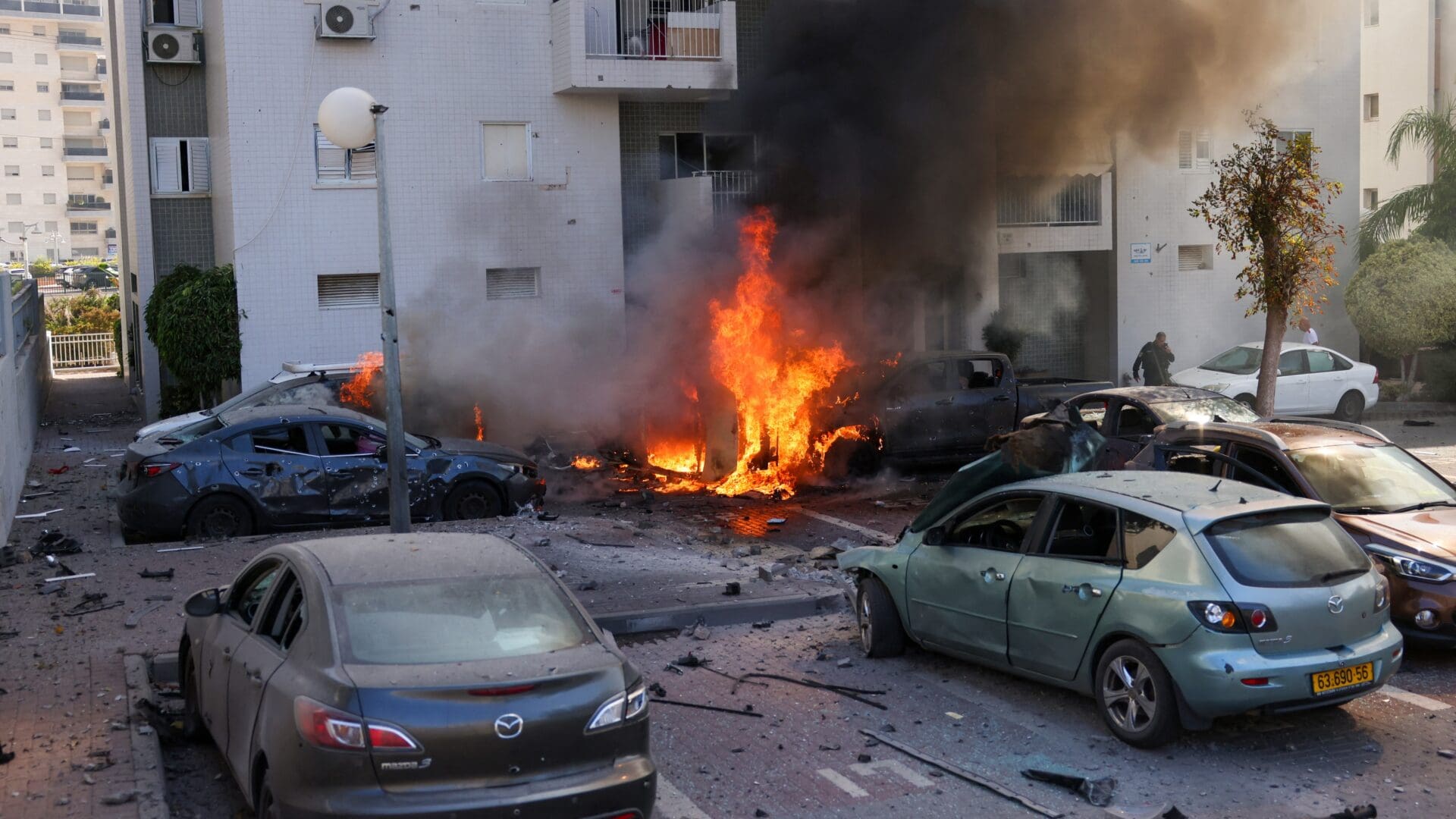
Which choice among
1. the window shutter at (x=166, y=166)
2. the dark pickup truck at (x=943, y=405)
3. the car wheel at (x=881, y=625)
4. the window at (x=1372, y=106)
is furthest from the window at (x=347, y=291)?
the window at (x=1372, y=106)

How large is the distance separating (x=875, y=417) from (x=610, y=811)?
11.6 meters

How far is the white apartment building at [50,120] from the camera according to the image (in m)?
69.5

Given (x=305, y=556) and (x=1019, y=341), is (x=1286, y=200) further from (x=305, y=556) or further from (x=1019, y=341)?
(x=305, y=556)

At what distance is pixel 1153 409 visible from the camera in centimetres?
1300

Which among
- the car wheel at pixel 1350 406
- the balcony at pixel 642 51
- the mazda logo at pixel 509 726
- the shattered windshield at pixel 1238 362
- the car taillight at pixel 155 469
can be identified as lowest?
the car wheel at pixel 1350 406

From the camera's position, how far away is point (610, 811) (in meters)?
4.81

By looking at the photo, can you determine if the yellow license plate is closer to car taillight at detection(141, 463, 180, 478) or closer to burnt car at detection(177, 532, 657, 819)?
burnt car at detection(177, 532, 657, 819)

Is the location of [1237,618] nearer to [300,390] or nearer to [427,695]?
[427,695]

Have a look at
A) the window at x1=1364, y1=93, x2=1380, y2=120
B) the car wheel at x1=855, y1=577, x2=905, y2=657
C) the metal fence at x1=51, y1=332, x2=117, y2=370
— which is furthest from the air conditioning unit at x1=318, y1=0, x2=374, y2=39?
the window at x1=1364, y1=93, x2=1380, y2=120

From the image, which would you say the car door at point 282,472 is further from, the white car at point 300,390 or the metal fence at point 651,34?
the metal fence at point 651,34

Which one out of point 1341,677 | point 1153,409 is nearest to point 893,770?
point 1341,677

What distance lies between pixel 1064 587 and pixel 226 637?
4223 mm

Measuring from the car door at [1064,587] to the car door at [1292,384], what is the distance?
50.4 feet

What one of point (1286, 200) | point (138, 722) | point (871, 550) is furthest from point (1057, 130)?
point (138, 722)
